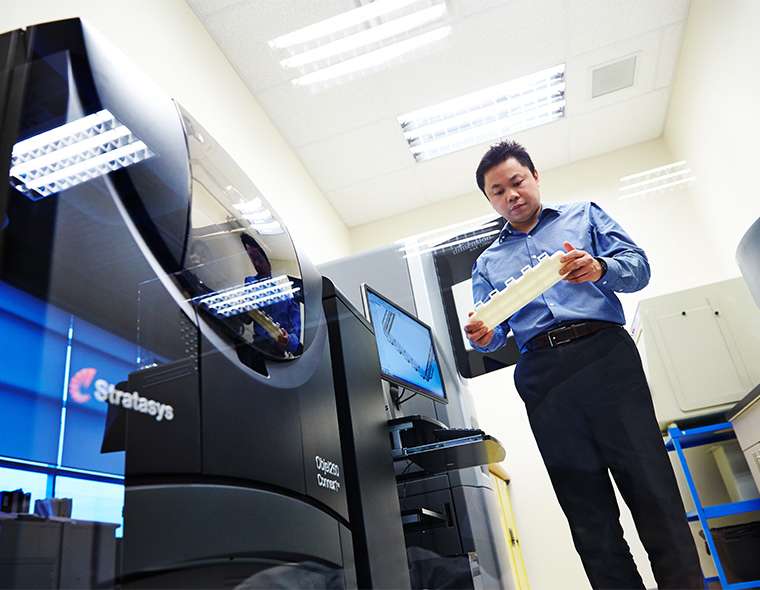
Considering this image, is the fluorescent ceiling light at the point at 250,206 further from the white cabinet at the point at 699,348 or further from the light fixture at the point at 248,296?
the white cabinet at the point at 699,348

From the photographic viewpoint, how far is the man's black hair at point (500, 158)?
5.49 feet

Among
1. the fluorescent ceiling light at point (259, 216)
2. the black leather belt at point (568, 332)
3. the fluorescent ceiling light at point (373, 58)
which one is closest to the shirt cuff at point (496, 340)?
the black leather belt at point (568, 332)

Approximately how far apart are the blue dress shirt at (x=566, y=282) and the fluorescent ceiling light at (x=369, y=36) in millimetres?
1196

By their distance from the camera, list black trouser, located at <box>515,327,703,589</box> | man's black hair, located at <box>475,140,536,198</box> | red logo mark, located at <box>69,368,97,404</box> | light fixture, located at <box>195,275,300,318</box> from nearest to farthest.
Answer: red logo mark, located at <box>69,368,97,404</box> < light fixture, located at <box>195,275,300,318</box> < black trouser, located at <box>515,327,703,589</box> < man's black hair, located at <box>475,140,536,198</box>

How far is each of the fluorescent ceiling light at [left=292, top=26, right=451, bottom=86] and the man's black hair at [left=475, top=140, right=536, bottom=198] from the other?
945 mm

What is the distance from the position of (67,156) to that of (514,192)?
3.98 feet

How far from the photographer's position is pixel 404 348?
1795 mm

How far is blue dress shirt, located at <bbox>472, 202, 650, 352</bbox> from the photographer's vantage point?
1.44m

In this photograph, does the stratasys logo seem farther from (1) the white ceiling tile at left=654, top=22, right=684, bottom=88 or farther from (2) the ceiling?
(1) the white ceiling tile at left=654, top=22, right=684, bottom=88

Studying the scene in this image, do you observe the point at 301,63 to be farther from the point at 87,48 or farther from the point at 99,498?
the point at 99,498

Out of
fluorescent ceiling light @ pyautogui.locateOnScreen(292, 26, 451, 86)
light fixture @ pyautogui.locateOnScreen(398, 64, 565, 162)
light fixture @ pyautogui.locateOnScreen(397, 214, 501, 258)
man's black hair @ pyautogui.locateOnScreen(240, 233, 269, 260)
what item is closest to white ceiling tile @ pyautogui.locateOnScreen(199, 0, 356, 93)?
fluorescent ceiling light @ pyautogui.locateOnScreen(292, 26, 451, 86)

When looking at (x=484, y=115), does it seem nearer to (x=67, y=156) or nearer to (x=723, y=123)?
(x=723, y=123)

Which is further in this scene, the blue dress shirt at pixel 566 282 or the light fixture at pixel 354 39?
the light fixture at pixel 354 39

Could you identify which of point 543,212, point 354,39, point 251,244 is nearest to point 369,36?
point 354,39
